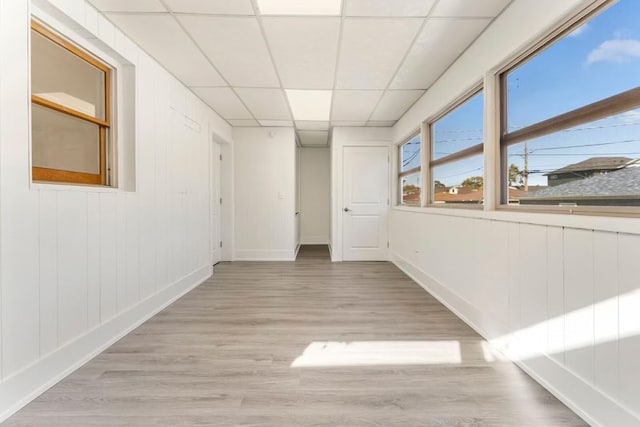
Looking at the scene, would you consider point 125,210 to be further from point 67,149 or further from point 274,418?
point 274,418

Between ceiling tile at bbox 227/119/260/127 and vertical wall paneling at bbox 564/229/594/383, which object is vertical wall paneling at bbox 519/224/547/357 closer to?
vertical wall paneling at bbox 564/229/594/383

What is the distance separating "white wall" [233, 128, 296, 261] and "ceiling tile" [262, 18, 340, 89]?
2.09 metres

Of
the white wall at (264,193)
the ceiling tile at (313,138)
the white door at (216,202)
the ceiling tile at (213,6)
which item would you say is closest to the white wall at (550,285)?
the ceiling tile at (213,6)

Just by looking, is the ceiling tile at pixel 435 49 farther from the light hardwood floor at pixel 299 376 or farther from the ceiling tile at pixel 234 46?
the light hardwood floor at pixel 299 376

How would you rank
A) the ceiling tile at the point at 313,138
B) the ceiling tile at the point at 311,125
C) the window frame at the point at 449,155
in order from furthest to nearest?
the ceiling tile at the point at 313,138 → the ceiling tile at the point at 311,125 → the window frame at the point at 449,155

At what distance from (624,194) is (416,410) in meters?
1.40

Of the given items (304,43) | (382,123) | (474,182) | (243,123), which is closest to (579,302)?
(474,182)

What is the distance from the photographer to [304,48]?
2.68 metres

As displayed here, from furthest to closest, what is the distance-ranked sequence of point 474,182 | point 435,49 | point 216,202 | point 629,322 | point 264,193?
point 264,193 < point 216,202 < point 474,182 < point 435,49 < point 629,322

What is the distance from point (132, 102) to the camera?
2584 millimetres

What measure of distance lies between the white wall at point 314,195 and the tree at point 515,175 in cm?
567

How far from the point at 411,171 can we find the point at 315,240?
12.6 feet

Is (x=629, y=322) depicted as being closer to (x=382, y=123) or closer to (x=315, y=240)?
(x=382, y=123)

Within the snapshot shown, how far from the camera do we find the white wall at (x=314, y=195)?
7.82m
